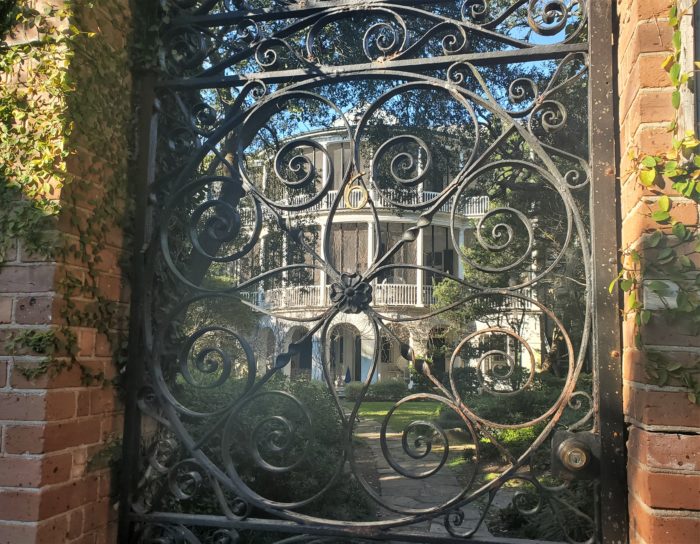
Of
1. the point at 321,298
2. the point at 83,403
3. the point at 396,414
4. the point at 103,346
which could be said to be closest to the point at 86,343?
the point at 103,346

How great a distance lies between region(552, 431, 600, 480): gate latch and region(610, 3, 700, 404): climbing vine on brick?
34 centimetres

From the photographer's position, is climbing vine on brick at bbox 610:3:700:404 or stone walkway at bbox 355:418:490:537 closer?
climbing vine on brick at bbox 610:3:700:404

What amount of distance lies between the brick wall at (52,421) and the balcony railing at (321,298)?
7.76 ft

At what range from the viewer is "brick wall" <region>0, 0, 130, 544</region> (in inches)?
62.5

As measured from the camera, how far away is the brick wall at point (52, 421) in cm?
159

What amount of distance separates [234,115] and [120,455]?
4.47 ft

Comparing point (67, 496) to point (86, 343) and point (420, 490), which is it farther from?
point (420, 490)

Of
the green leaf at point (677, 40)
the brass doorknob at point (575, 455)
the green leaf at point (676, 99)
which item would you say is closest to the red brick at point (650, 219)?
the green leaf at point (676, 99)

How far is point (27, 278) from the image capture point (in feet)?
5.52

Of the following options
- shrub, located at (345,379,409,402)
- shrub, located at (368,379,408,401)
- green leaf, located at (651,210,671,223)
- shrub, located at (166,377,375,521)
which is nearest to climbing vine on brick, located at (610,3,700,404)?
green leaf, located at (651,210,671,223)

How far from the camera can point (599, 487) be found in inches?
63.2

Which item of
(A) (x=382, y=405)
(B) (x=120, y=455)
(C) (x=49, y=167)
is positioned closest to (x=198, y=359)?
(B) (x=120, y=455)

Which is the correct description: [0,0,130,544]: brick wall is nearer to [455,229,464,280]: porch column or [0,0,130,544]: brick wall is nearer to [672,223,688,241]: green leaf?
[455,229,464,280]: porch column

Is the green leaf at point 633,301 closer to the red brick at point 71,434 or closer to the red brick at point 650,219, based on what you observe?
the red brick at point 650,219
